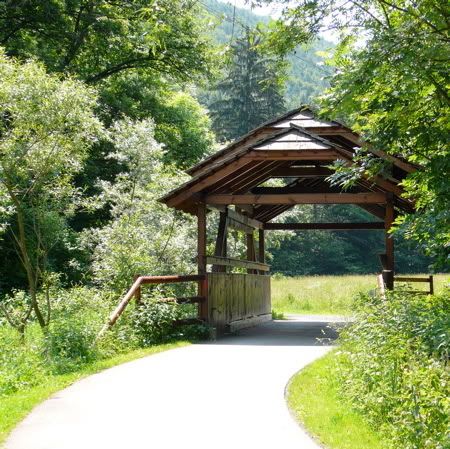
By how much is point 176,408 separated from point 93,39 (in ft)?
78.6

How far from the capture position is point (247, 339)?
14.4 meters

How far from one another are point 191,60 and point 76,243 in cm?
1118

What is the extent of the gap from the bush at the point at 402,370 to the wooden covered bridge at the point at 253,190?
4.12 metres

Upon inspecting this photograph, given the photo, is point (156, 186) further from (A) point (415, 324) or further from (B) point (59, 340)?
(A) point (415, 324)

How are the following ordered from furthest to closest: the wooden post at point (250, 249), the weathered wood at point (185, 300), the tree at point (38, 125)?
the wooden post at point (250, 249) → the weathered wood at point (185, 300) → the tree at point (38, 125)

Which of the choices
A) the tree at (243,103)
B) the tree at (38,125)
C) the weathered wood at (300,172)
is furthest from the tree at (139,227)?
the tree at (243,103)

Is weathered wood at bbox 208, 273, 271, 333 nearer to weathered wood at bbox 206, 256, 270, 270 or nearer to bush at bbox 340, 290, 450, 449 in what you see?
weathered wood at bbox 206, 256, 270, 270

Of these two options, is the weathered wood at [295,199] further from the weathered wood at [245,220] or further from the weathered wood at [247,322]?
the weathered wood at [247,322]

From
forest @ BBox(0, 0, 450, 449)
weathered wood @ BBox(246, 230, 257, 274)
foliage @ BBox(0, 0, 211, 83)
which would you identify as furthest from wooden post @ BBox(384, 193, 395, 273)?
foliage @ BBox(0, 0, 211, 83)

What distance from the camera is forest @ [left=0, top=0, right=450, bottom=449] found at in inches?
294

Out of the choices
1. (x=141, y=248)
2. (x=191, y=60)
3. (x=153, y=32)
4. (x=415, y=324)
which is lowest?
(x=415, y=324)

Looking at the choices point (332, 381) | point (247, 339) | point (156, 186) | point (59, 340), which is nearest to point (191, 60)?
point (156, 186)

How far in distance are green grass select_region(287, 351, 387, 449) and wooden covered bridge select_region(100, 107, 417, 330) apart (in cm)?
464

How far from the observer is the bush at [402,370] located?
17.9 ft
